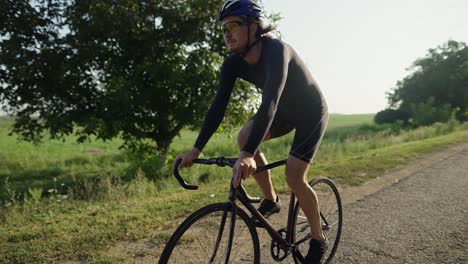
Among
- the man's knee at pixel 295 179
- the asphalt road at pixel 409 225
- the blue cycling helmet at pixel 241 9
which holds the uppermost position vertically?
the blue cycling helmet at pixel 241 9

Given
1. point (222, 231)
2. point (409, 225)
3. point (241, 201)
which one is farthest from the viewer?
point (409, 225)

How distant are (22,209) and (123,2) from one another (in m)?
7.65

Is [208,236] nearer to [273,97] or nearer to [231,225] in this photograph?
[231,225]

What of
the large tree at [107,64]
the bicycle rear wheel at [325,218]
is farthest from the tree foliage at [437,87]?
the bicycle rear wheel at [325,218]

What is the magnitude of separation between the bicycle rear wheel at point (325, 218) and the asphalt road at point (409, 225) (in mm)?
145

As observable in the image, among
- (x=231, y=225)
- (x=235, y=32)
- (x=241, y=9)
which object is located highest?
(x=241, y=9)

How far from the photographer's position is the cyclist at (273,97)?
92.7 inches

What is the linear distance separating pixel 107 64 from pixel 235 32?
31.4 ft

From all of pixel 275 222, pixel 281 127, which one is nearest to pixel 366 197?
A: pixel 275 222

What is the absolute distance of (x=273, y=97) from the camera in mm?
2250

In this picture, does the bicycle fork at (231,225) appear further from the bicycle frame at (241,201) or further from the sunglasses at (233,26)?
the sunglasses at (233,26)

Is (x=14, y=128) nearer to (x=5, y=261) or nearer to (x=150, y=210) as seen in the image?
(x=150, y=210)

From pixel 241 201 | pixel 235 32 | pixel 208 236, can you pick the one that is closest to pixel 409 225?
pixel 241 201

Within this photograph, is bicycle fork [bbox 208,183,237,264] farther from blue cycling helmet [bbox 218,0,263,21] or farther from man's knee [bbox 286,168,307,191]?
blue cycling helmet [bbox 218,0,263,21]
